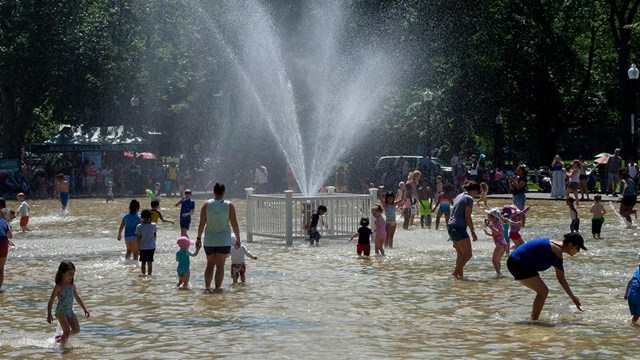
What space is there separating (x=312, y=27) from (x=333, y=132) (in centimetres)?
584

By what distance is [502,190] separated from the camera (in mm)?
48969

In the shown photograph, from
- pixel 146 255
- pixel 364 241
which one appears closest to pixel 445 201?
pixel 364 241

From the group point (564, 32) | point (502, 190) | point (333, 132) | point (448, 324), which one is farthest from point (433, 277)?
point (564, 32)

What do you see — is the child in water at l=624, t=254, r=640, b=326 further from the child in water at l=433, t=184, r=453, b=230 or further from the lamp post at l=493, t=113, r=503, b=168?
the lamp post at l=493, t=113, r=503, b=168

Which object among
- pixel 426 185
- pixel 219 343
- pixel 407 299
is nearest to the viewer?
pixel 219 343

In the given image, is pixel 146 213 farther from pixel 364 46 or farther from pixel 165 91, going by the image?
pixel 165 91

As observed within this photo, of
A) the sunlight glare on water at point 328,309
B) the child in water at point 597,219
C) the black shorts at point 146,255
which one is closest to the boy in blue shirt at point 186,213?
the sunlight glare on water at point 328,309

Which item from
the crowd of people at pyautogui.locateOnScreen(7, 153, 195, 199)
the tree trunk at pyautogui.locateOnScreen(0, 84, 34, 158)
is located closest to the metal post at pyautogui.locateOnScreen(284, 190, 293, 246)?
the crowd of people at pyautogui.locateOnScreen(7, 153, 195, 199)

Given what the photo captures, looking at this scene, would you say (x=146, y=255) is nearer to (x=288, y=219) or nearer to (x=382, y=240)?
(x=382, y=240)

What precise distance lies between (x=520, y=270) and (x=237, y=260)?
5.45 m

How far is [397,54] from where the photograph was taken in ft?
194

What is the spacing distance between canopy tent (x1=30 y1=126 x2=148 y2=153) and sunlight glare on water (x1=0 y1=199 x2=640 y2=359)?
33860mm

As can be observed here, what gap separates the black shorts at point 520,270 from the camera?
526 inches

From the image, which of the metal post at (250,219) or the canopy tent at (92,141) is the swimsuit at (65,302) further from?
the canopy tent at (92,141)
